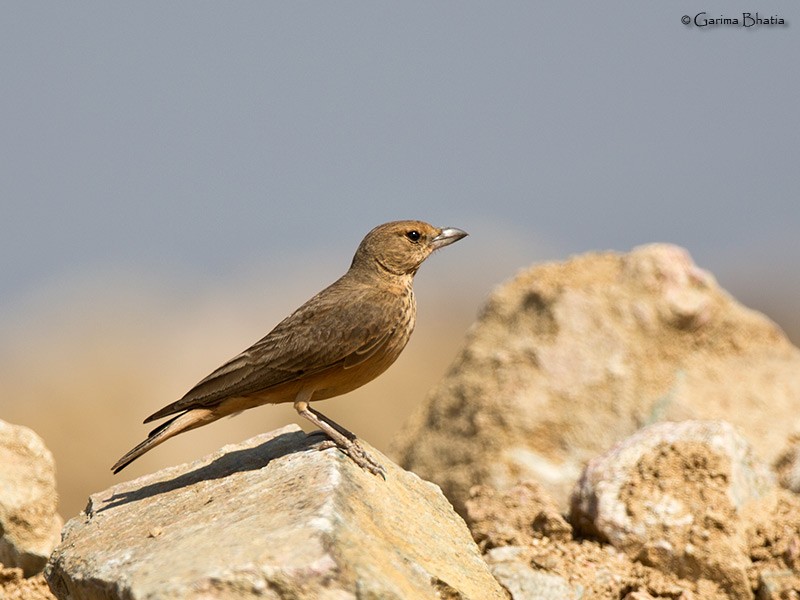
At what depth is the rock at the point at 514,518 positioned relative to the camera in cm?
665

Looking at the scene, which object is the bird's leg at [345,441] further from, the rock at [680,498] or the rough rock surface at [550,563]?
the rock at [680,498]

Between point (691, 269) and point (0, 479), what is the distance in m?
5.67

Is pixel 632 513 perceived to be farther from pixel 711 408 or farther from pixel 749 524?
pixel 711 408

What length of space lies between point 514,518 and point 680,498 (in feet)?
3.27

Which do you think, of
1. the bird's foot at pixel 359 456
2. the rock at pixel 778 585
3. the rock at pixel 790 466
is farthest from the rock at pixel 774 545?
the bird's foot at pixel 359 456

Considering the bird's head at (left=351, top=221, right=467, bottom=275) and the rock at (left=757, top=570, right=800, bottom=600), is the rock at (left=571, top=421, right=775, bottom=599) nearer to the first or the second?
the rock at (left=757, top=570, right=800, bottom=600)

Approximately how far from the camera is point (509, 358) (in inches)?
363

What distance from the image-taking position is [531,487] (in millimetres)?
7090

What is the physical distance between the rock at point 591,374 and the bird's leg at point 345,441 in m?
2.78

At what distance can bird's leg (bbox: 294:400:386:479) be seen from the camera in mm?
5730

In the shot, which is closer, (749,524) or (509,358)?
(749,524)

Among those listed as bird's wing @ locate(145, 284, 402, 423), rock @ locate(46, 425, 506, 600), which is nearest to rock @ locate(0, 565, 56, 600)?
rock @ locate(46, 425, 506, 600)

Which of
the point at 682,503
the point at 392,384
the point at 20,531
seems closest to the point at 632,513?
the point at 682,503

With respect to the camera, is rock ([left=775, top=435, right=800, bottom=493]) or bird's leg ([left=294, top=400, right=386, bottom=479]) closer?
bird's leg ([left=294, top=400, right=386, bottom=479])
